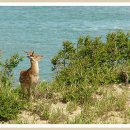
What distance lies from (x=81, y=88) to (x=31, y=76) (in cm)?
106

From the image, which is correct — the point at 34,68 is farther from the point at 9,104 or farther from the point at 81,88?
the point at 81,88

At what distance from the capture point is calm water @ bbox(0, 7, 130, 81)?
43.5 feet

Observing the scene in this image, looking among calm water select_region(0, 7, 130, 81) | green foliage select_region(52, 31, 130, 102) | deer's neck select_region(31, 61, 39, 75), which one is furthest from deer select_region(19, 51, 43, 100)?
calm water select_region(0, 7, 130, 81)

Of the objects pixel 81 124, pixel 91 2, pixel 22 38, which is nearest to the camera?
pixel 81 124

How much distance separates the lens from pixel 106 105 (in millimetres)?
11594

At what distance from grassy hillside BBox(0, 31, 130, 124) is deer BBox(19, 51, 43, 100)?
22 cm

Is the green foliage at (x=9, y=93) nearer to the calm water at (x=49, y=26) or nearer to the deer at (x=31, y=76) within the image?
the deer at (x=31, y=76)

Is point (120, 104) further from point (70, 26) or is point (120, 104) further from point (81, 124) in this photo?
point (70, 26)

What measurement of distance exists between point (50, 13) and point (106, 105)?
3.28 metres

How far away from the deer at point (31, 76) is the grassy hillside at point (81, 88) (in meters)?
0.22

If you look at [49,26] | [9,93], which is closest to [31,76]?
[9,93]

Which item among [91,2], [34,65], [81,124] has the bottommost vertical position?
[81,124]

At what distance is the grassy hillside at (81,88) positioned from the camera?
1125cm

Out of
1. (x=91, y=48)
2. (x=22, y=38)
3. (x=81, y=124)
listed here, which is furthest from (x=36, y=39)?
(x=81, y=124)
